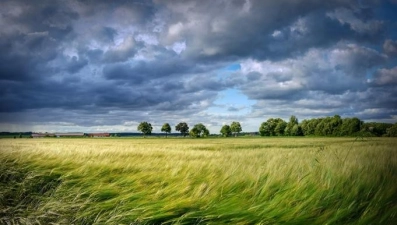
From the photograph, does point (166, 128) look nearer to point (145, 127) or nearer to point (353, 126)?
point (145, 127)

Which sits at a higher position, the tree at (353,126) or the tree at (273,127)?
the tree at (273,127)

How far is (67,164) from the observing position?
5312 millimetres

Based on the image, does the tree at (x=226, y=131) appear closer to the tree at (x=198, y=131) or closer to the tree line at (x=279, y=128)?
the tree line at (x=279, y=128)

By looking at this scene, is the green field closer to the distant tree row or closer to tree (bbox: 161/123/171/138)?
the distant tree row

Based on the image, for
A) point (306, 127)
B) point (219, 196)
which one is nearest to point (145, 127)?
point (306, 127)

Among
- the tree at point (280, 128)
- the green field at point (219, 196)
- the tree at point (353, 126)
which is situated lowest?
the green field at point (219, 196)

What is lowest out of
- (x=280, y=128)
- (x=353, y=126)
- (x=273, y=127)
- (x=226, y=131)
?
(x=353, y=126)

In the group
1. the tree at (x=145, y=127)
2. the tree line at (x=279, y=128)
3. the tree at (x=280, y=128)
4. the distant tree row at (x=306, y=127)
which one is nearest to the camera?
the distant tree row at (x=306, y=127)

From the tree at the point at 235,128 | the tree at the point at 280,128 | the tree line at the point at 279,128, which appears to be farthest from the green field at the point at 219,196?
the tree at the point at 235,128

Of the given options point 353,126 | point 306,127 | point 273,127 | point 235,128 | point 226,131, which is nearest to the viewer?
point 353,126

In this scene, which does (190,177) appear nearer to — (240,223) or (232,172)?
(232,172)

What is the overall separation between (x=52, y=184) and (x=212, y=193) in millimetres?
2680

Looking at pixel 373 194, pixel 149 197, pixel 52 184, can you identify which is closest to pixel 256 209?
pixel 149 197

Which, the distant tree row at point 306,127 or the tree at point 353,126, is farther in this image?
the distant tree row at point 306,127
